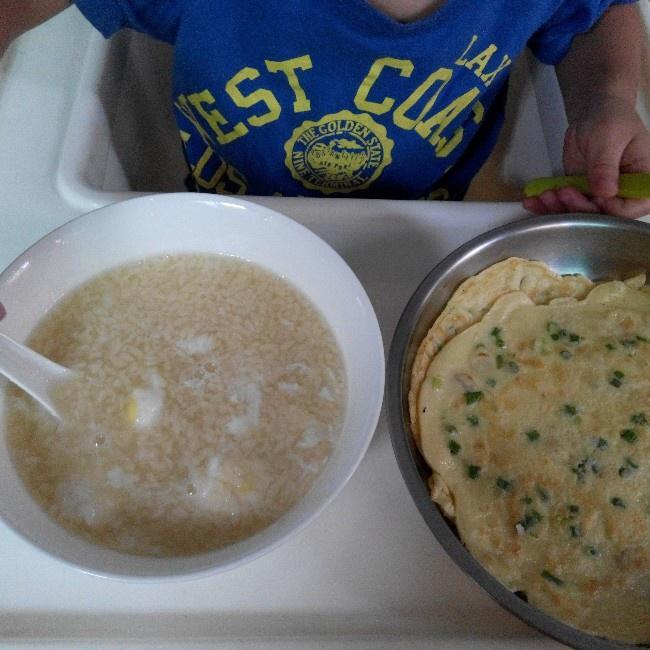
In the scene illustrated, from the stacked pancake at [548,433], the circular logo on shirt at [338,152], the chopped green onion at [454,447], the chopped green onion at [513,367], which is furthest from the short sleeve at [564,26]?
the chopped green onion at [454,447]

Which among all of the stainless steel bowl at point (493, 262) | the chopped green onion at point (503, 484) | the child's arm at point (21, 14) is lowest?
the chopped green onion at point (503, 484)

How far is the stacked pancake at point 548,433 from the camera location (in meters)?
0.55

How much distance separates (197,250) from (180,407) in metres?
0.18

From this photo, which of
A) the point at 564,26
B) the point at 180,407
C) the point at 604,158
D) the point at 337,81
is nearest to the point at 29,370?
the point at 180,407

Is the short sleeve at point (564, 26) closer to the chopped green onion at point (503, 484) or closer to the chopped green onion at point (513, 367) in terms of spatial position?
the chopped green onion at point (513, 367)

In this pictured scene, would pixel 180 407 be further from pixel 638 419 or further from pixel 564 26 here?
pixel 564 26

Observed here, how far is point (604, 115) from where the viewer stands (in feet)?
2.43

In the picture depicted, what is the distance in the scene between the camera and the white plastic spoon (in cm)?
52

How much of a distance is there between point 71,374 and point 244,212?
0.73ft

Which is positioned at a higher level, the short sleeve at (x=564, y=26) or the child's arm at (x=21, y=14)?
the child's arm at (x=21, y=14)

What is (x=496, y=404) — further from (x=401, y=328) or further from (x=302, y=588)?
(x=302, y=588)

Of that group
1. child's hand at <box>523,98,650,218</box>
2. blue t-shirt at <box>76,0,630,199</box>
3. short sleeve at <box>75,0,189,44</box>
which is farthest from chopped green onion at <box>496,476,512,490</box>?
short sleeve at <box>75,0,189,44</box>

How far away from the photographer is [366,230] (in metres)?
0.70

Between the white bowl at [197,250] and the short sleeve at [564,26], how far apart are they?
1.68ft
